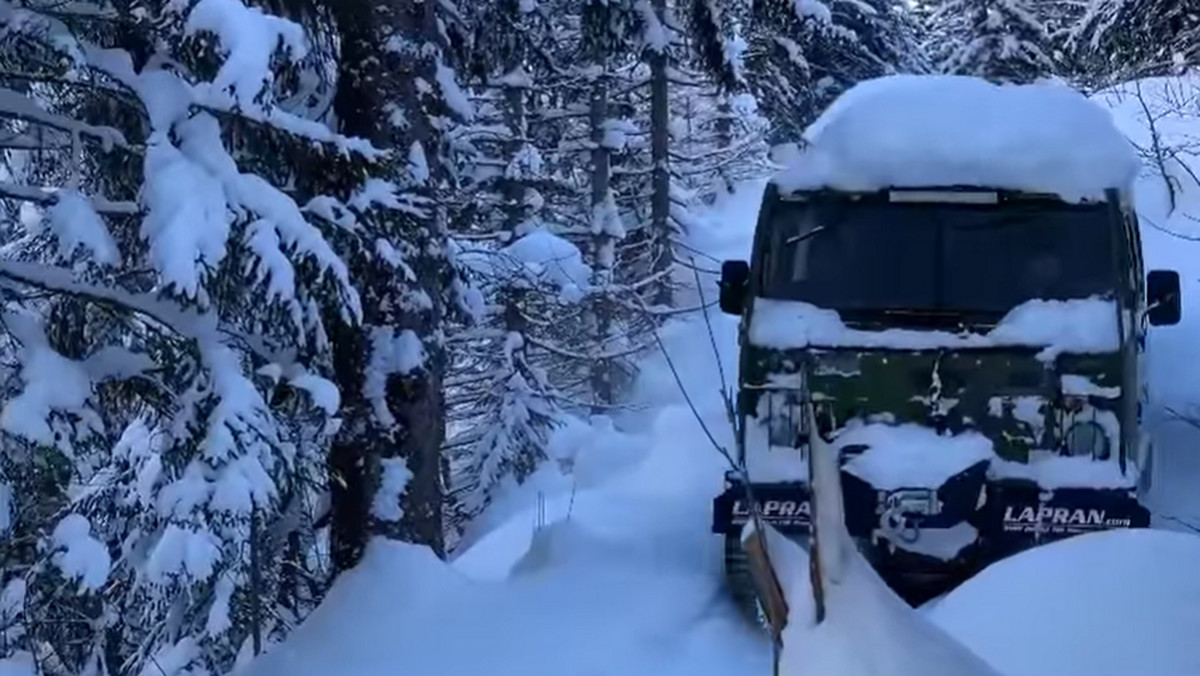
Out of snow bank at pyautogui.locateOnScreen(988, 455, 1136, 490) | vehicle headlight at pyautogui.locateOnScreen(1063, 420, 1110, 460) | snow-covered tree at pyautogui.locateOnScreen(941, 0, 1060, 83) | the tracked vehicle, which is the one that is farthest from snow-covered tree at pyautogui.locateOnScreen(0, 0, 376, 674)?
snow-covered tree at pyautogui.locateOnScreen(941, 0, 1060, 83)

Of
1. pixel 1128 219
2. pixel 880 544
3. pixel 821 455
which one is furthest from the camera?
pixel 1128 219

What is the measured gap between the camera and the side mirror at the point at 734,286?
8453mm

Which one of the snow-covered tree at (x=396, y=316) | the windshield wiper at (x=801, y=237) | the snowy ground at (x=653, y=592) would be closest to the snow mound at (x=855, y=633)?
the snowy ground at (x=653, y=592)

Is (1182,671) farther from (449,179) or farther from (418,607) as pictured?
(449,179)

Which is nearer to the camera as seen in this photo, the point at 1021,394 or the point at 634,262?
the point at 1021,394

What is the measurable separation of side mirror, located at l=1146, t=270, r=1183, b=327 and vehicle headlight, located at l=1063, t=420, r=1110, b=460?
99 cm

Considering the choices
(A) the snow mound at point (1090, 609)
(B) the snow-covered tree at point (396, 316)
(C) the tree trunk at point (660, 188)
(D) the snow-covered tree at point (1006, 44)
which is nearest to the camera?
(A) the snow mound at point (1090, 609)

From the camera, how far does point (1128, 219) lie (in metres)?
8.41

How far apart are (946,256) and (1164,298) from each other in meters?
1.25

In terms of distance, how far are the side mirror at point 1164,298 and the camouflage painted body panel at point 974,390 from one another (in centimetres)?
68

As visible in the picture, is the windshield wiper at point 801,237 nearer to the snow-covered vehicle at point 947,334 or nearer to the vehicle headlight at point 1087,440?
the snow-covered vehicle at point 947,334

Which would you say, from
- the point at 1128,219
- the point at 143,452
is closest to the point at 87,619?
the point at 143,452

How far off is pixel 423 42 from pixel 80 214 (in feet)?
10.5

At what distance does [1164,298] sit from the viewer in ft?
26.8
